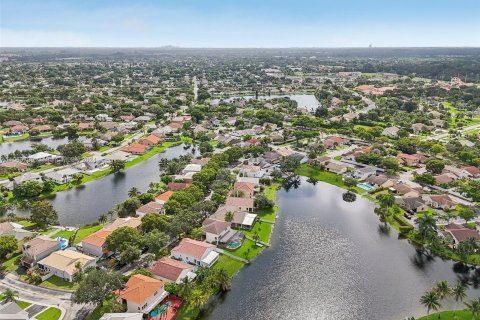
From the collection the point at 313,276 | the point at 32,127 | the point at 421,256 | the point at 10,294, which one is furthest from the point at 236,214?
the point at 32,127

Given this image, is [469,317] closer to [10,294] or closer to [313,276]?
[313,276]

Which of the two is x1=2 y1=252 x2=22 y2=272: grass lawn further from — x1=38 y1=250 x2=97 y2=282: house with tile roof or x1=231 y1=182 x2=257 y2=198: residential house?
x1=231 y1=182 x2=257 y2=198: residential house

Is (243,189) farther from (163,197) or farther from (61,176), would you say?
(61,176)

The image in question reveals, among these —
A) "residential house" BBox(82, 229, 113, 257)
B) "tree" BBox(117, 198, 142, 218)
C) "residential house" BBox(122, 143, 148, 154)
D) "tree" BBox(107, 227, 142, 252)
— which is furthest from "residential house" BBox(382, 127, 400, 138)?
"residential house" BBox(82, 229, 113, 257)

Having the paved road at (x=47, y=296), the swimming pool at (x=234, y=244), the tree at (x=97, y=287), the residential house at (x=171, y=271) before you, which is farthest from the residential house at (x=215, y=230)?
the paved road at (x=47, y=296)

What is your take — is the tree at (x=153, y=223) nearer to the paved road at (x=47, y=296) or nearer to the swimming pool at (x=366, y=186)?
the paved road at (x=47, y=296)
